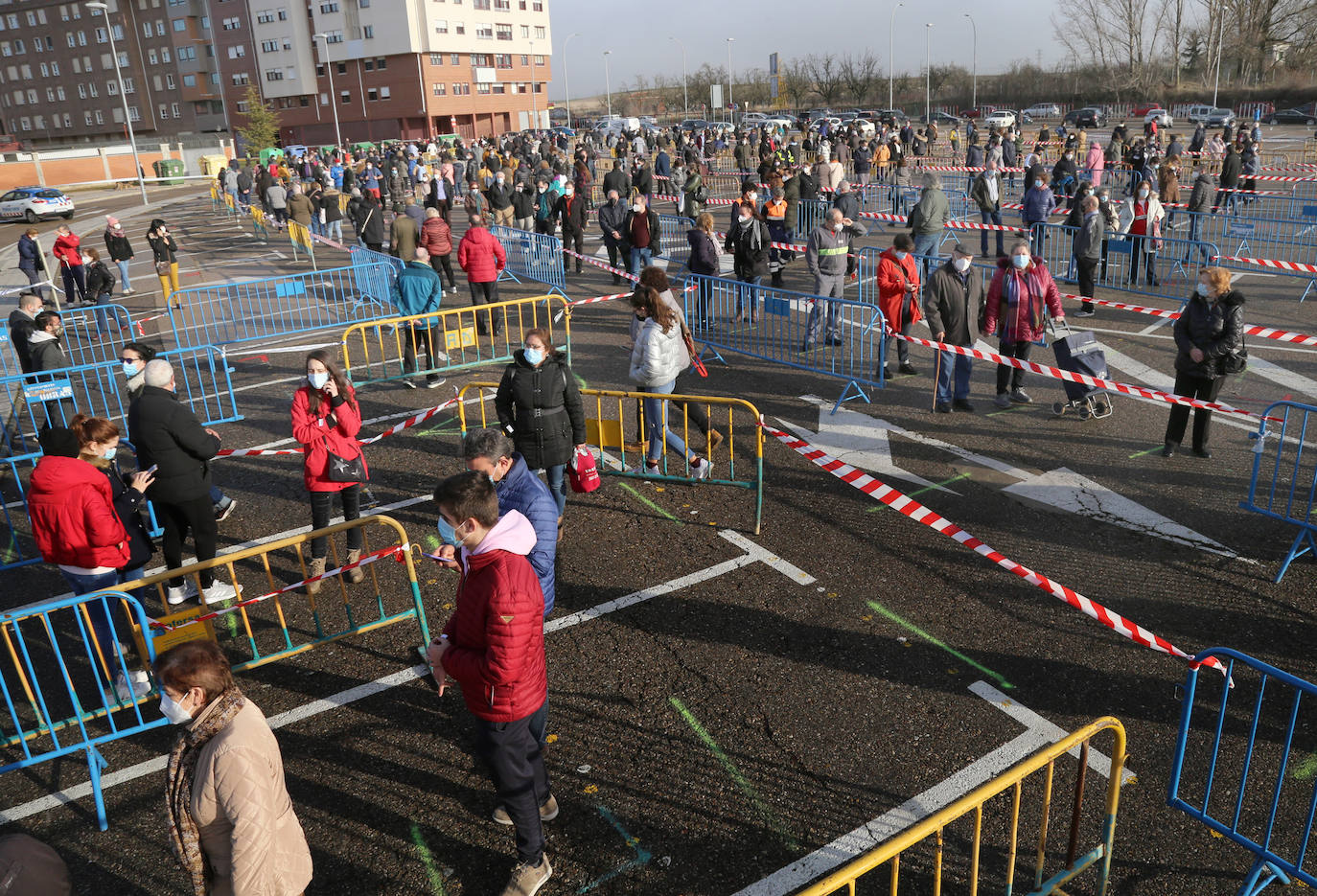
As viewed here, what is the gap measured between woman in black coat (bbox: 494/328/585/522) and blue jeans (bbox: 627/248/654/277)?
9623mm

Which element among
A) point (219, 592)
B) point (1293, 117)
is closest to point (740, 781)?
point (219, 592)

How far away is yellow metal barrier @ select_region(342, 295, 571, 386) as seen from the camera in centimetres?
1146

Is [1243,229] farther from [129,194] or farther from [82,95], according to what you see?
[82,95]

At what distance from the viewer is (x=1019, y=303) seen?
9914 mm

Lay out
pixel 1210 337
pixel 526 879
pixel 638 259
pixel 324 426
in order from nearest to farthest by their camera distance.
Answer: pixel 526 879 → pixel 324 426 → pixel 1210 337 → pixel 638 259

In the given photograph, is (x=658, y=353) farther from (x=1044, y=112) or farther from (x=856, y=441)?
(x=1044, y=112)

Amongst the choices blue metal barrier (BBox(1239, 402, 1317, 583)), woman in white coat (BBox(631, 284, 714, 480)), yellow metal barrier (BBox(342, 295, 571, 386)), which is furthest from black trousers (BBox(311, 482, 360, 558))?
blue metal barrier (BBox(1239, 402, 1317, 583))

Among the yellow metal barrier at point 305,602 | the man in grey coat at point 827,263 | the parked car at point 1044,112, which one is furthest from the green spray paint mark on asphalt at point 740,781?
the parked car at point 1044,112

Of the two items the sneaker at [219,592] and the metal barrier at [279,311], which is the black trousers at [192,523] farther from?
the metal barrier at [279,311]

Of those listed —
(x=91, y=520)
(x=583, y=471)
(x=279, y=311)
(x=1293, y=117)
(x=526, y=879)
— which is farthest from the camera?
(x=1293, y=117)

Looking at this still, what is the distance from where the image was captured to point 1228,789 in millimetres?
4727

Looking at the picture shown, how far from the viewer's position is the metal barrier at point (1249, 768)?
3.97m

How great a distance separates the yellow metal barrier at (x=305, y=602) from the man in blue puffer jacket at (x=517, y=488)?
108 centimetres

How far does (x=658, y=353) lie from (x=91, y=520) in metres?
4.57
